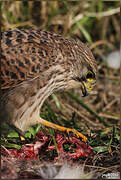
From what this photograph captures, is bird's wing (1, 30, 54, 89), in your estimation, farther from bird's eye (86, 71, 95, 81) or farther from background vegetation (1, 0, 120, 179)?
background vegetation (1, 0, 120, 179)

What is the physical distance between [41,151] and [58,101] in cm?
152

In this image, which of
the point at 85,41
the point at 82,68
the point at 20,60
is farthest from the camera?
the point at 85,41

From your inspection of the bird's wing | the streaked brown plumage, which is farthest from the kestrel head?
the bird's wing

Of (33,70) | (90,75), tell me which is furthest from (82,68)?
(33,70)

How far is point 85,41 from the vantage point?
4281mm

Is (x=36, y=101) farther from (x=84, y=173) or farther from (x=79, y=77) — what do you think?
(x=84, y=173)

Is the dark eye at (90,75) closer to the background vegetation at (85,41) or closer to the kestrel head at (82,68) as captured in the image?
the kestrel head at (82,68)

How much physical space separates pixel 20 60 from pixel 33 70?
170 mm

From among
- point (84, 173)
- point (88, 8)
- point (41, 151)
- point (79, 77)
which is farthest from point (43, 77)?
point (88, 8)

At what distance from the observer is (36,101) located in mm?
3473

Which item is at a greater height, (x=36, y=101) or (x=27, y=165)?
(x=36, y=101)

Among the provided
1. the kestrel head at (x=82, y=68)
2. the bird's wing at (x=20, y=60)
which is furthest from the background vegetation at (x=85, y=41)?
the bird's wing at (x=20, y=60)

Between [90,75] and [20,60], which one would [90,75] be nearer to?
[90,75]

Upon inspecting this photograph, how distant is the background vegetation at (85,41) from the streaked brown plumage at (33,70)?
21.4 inches
